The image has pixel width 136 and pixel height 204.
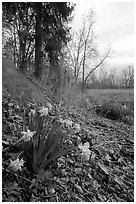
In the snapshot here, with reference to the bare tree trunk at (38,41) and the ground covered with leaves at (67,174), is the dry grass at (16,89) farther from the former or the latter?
the bare tree trunk at (38,41)

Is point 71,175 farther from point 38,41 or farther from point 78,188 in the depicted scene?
point 38,41

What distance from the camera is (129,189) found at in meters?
2.06

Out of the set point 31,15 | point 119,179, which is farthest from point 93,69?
point 119,179

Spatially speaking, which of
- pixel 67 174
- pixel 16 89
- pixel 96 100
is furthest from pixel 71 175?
pixel 96 100

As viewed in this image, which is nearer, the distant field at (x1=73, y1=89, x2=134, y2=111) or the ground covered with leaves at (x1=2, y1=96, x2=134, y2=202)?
the ground covered with leaves at (x1=2, y1=96, x2=134, y2=202)

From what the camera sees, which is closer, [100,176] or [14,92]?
[100,176]

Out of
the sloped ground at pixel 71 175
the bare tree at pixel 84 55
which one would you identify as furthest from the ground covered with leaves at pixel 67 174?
the bare tree at pixel 84 55

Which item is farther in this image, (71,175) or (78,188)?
(71,175)

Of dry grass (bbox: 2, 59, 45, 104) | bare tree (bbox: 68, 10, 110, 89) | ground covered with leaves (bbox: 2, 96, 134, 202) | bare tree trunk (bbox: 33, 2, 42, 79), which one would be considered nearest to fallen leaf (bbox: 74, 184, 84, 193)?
ground covered with leaves (bbox: 2, 96, 134, 202)

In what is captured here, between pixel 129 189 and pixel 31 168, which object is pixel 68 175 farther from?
pixel 129 189

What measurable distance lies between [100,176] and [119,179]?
262mm

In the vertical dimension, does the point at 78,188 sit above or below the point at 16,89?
below

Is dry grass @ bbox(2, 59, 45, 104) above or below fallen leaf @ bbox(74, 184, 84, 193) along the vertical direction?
above

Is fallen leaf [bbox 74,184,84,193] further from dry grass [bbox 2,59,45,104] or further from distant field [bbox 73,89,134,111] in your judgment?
distant field [bbox 73,89,134,111]
